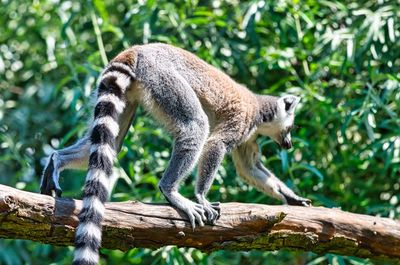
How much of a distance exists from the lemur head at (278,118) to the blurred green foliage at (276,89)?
0.29m

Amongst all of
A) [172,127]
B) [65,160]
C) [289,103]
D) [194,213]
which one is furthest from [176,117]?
[289,103]

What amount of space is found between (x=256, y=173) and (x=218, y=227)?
5.68ft

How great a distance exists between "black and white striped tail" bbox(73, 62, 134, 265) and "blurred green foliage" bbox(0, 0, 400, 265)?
2.03 meters

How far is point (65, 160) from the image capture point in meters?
A: 5.95

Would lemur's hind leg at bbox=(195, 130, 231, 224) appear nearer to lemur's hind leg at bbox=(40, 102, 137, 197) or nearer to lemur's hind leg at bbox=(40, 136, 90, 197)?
lemur's hind leg at bbox=(40, 102, 137, 197)

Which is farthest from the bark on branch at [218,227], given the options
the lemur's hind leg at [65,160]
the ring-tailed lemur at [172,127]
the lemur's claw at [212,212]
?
the lemur's hind leg at [65,160]

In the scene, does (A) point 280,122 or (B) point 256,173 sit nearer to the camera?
(B) point 256,173

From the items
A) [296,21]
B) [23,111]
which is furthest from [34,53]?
[296,21]

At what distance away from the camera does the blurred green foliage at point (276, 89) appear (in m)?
8.03

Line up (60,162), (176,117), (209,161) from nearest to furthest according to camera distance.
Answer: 1. (60,162)
2. (176,117)
3. (209,161)

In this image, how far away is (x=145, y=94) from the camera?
20.0ft

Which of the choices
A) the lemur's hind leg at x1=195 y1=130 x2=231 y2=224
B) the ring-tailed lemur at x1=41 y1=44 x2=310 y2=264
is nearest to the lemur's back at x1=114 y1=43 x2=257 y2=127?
the ring-tailed lemur at x1=41 y1=44 x2=310 y2=264

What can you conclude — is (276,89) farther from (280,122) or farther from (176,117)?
(176,117)

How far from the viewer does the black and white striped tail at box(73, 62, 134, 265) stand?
477cm
